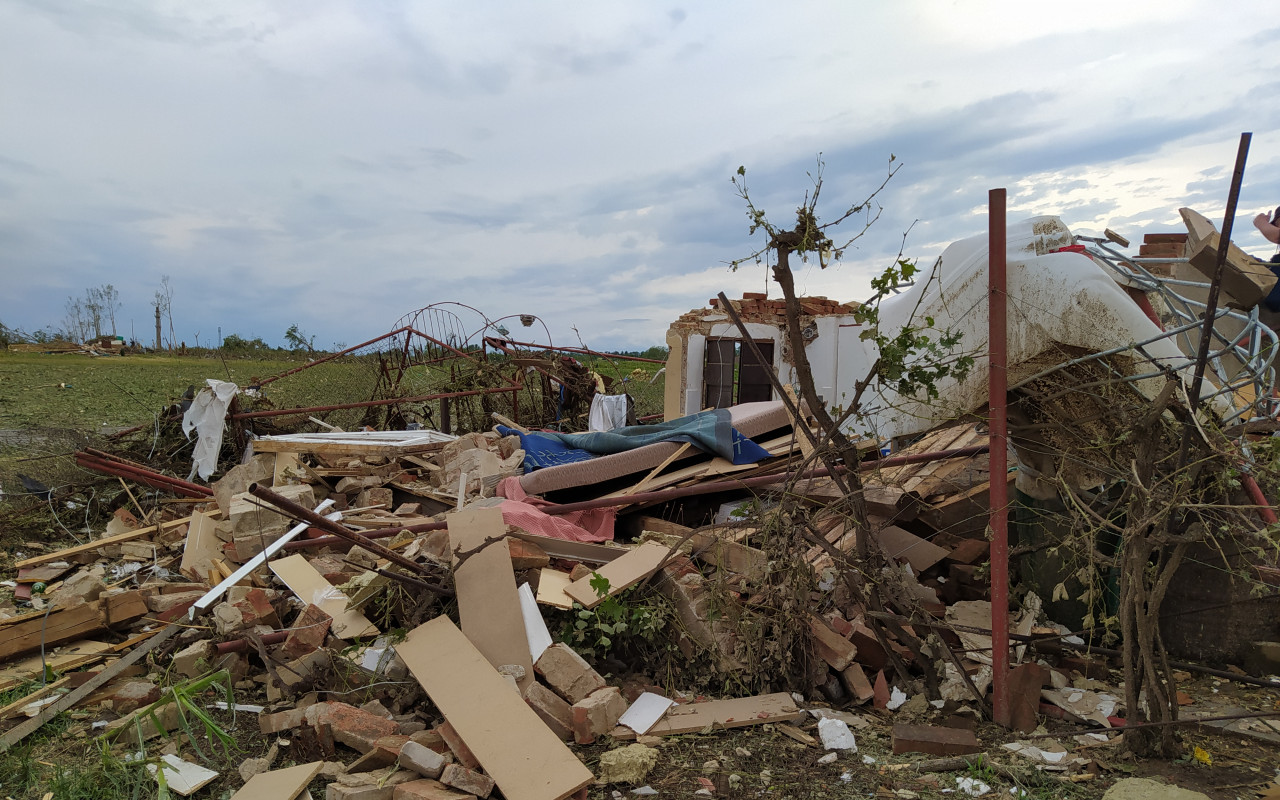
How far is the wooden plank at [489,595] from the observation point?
3.99 m

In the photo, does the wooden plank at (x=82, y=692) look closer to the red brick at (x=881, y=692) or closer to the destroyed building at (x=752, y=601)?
the destroyed building at (x=752, y=601)

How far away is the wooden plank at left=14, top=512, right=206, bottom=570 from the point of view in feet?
20.7

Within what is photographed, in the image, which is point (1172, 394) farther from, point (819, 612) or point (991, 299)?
point (819, 612)

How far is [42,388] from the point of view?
1722 centimetres

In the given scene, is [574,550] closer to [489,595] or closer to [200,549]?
[489,595]

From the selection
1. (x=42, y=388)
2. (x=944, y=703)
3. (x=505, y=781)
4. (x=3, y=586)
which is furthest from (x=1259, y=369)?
(x=42, y=388)

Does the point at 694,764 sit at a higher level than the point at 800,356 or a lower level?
lower

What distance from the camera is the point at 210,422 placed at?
820 cm

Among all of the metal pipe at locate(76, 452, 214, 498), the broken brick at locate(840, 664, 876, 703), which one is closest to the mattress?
the broken brick at locate(840, 664, 876, 703)

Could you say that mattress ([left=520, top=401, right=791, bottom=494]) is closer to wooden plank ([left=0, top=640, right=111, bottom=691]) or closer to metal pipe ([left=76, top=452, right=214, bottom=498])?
wooden plank ([left=0, top=640, right=111, bottom=691])

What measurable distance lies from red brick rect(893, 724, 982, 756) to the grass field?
8.05 meters

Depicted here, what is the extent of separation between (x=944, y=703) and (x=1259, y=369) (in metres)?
2.10

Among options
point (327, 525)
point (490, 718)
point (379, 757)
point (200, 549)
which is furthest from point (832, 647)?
point (200, 549)

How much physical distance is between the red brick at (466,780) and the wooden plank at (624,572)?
115 centimetres
